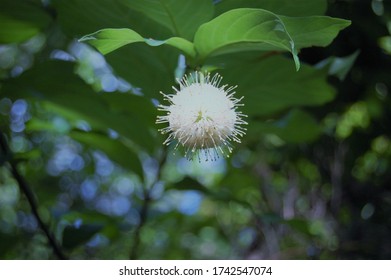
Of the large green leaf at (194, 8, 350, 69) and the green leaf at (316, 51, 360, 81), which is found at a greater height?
the large green leaf at (194, 8, 350, 69)

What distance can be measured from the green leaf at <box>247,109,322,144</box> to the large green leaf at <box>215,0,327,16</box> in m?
0.23

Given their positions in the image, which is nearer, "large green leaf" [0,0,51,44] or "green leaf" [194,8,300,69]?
"green leaf" [194,8,300,69]

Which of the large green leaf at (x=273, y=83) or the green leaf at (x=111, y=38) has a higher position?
the green leaf at (x=111, y=38)

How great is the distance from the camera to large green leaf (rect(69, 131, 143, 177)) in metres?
0.80

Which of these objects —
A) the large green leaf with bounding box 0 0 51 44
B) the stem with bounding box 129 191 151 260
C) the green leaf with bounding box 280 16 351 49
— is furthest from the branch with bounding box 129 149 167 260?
the green leaf with bounding box 280 16 351 49

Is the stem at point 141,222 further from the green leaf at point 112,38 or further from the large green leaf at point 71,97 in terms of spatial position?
the green leaf at point 112,38

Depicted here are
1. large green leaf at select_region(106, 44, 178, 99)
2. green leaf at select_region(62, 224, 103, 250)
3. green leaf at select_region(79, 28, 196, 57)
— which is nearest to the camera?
green leaf at select_region(79, 28, 196, 57)

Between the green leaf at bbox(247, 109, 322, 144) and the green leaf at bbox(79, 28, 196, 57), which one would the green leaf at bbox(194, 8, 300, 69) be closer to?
the green leaf at bbox(79, 28, 196, 57)

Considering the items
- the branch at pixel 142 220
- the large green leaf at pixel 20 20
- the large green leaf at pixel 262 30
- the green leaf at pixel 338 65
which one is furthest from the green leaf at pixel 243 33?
the branch at pixel 142 220

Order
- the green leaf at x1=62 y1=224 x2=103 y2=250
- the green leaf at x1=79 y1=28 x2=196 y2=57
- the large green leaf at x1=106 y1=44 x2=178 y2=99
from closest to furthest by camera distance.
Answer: the green leaf at x1=79 y1=28 x2=196 y2=57 < the large green leaf at x1=106 y1=44 x2=178 y2=99 < the green leaf at x1=62 y1=224 x2=103 y2=250

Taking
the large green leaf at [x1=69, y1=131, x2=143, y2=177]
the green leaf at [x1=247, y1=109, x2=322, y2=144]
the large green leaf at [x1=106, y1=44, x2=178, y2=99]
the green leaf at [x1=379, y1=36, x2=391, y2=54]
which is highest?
the large green leaf at [x1=106, y1=44, x2=178, y2=99]

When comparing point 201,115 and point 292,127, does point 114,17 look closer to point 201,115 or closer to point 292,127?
point 201,115

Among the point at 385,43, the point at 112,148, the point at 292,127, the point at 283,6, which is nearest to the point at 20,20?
the point at 112,148

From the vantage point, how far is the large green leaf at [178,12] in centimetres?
51
